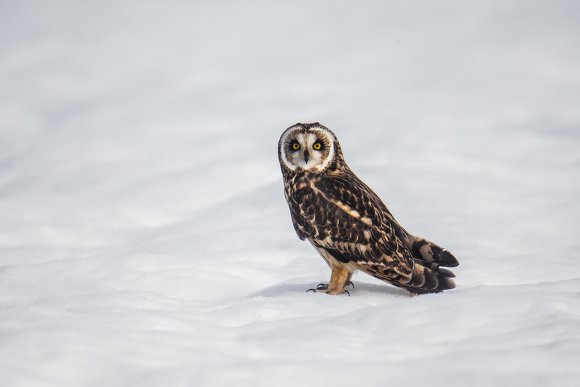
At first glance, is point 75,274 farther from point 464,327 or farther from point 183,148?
point 183,148

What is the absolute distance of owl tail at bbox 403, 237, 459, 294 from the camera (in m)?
6.45

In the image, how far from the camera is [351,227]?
6.65m

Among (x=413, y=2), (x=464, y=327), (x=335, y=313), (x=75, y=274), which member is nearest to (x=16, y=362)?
(x=335, y=313)

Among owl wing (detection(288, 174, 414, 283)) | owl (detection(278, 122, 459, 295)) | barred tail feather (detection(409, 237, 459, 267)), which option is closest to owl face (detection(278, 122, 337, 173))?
owl (detection(278, 122, 459, 295))

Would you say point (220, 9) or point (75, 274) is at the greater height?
point (220, 9)

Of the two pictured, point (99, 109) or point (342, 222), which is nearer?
point (342, 222)

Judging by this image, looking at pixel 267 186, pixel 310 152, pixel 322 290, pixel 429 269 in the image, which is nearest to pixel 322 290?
pixel 322 290

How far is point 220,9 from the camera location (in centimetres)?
2141

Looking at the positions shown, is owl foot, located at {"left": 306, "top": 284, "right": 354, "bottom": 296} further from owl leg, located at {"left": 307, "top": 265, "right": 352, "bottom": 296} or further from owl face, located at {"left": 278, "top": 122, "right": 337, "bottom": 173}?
owl face, located at {"left": 278, "top": 122, "right": 337, "bottom": 173}

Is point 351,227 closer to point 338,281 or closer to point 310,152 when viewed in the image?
point 338,281

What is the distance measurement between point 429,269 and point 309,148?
1366 mm

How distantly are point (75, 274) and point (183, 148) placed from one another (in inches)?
260

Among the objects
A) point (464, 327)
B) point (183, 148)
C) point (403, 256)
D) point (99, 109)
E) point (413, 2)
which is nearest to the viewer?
point (464, 327)

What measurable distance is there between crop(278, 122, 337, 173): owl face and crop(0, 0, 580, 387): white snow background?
3.29 feet
